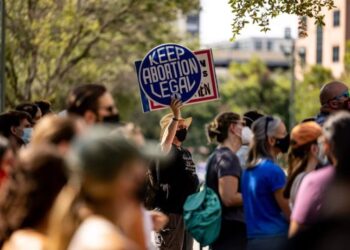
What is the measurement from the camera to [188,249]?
10.9m

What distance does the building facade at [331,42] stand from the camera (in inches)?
3617

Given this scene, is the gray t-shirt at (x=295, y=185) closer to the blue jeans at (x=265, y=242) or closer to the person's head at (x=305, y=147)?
the person's head at (x=305, y=147)

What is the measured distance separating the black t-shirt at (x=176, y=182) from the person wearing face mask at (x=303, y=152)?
306cm

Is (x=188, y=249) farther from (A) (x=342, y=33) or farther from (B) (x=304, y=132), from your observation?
(A) (x=342, y=33)

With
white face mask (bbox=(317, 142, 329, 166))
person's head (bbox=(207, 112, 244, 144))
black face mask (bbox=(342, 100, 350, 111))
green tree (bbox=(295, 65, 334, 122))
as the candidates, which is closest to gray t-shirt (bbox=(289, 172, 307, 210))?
white face mask (bbox=(317, 142, 329, 166))

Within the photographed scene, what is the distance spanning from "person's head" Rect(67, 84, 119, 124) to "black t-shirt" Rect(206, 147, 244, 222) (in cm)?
211

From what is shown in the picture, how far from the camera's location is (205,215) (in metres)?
8.38

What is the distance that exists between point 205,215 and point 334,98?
1.65 metres

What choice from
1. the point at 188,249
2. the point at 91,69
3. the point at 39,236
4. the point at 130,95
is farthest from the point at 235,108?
the point at 39,236

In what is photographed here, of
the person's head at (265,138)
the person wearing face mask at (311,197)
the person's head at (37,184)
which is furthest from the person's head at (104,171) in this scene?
the person's head at (265,138)

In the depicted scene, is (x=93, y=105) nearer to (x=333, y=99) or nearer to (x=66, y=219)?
(x=66, y=219)

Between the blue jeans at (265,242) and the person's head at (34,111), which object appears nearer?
the blue jeans at (265,242)

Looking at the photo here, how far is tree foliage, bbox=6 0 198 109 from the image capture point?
30500 mm

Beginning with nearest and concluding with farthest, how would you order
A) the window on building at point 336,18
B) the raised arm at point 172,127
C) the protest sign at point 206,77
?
the raised arm at point 172,127, the protest sign at point 206,77, the window on building at point 336,18
